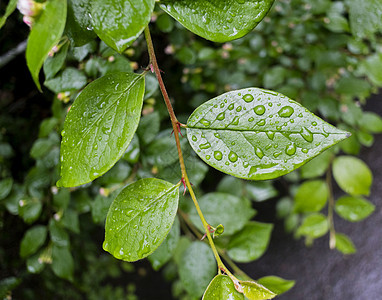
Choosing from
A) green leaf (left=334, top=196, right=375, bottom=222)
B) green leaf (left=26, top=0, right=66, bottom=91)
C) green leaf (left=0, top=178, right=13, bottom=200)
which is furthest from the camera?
green leaf (left=334, top=196, right=375, bottom=222)

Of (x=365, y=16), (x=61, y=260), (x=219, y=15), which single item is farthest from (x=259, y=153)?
(x=61, y=260)

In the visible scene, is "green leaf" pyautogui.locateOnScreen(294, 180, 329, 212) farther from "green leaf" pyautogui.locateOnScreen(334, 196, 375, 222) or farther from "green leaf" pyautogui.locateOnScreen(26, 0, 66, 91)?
"green leaf" pyautogui.locateOnScreen(26, 0, 66, 91)

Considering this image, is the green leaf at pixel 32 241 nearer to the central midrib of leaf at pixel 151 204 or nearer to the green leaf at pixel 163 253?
the green leaf at pixel 163 253

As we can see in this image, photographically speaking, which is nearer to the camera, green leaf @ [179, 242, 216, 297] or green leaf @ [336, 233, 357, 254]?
green leaf @ [179, 242, 216, 297]

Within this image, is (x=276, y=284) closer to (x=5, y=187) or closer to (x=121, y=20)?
(x=121, y=20)

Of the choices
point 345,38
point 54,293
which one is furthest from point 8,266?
point 345,38

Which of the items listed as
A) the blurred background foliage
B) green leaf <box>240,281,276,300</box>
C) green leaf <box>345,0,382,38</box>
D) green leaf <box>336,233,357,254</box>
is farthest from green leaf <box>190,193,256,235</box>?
green leaf <box>336,233,357,254</box>

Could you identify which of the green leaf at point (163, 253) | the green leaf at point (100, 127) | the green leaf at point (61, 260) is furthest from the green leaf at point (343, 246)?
the green leaf at point (100, 127)
